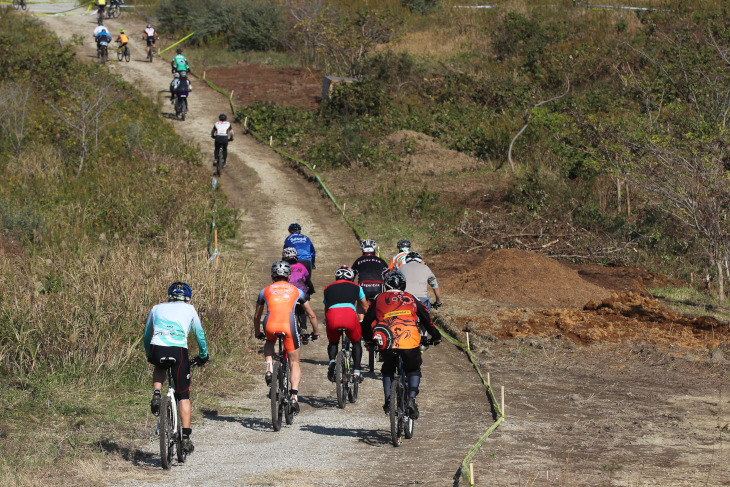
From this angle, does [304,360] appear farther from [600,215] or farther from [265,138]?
[265,138]

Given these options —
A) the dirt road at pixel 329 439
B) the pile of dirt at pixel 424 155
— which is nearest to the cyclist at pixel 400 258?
the dirt road at pixel 329 439

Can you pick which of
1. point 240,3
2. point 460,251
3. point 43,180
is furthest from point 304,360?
point 240,3

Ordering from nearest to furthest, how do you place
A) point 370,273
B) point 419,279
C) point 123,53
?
point 419,279 → point 370,273 → point 123,53

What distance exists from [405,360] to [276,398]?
1725 millimetres

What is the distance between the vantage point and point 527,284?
1967 cm

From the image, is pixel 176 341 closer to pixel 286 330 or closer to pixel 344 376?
pixel 286 330

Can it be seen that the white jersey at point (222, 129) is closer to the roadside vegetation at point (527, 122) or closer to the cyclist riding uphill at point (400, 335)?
the roadside vegetation at point (527, 122)

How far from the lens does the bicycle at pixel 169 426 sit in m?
8.90

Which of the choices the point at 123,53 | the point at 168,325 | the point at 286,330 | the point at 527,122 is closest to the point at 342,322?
the point at 286,330

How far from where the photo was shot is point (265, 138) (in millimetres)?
32938

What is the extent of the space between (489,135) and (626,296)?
13666 mm

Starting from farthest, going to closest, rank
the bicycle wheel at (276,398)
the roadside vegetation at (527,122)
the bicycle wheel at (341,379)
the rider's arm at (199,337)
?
the roadside vegetation at (527,122), the bicycle wheel at (341,379), the bicycle wheel at (276,398), the rider's arm at (199,337)

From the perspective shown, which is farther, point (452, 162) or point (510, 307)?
point (452, 162)

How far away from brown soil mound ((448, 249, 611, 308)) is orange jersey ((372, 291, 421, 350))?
30.4 feet
